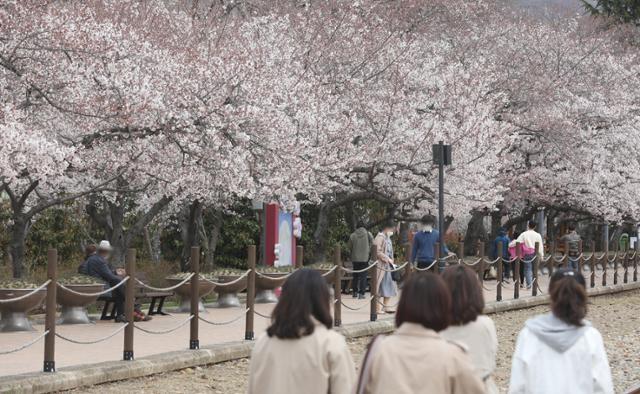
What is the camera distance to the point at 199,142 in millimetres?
21094

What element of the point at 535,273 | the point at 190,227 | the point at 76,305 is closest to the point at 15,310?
the point at 76,305

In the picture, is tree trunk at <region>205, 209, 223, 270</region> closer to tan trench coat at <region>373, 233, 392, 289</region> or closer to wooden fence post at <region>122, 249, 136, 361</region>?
tan trench coat at <region>373, 233, 392, 289</region>

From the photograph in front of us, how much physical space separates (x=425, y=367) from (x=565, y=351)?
1599mm

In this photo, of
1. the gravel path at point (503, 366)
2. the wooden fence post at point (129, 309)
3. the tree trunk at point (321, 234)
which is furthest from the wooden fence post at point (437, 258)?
the tree trunk at point (321, 234)

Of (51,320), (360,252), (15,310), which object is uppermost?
(360,252)

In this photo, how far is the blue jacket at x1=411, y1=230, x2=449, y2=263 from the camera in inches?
867

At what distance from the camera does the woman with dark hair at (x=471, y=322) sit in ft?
21.8

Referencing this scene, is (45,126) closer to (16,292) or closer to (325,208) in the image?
(16,292)

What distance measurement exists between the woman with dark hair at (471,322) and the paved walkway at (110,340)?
6948 millimetres

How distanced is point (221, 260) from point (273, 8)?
7.77m

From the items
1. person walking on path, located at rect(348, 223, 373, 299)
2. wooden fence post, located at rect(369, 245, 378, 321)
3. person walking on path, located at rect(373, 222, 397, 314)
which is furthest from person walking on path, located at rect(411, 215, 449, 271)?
person walking on path, located at rect(348, 223, 373, 299)

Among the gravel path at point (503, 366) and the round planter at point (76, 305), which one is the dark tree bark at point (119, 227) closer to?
the round planter at point (76, 305)

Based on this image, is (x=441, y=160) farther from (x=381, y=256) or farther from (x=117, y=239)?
(x=117, y=239)

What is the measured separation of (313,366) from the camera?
579 cm
